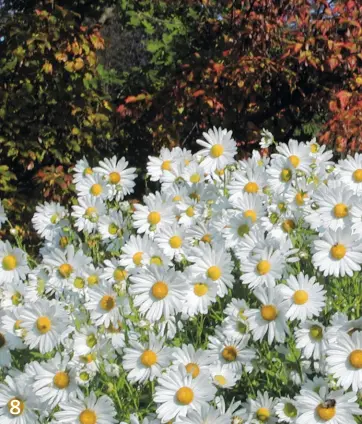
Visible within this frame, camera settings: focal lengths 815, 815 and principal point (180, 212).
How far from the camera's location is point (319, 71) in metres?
4.88

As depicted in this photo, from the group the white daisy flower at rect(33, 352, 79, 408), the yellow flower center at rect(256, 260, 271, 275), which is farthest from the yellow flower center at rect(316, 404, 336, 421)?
the white daisy flower at rect(33, 352, 79, 408)

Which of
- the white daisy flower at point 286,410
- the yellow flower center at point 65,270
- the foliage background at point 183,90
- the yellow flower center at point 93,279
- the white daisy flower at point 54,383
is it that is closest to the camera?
the white daisy flower at point 286,410

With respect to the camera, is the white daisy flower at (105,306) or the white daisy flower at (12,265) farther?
the white daisy flower at (12,265)

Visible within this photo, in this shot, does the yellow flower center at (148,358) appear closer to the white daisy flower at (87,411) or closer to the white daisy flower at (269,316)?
the white daisy flower at (87,411)

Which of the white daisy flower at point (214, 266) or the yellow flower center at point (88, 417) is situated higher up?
the white daisy flower at point (214, 266)

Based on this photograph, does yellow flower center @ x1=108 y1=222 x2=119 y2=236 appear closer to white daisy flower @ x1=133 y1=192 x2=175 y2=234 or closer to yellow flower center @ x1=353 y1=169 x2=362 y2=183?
white daisy flower @ x1=133 y1=192 x2=175 y2=234

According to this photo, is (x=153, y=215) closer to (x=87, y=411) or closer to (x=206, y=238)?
(x=206, y=238)

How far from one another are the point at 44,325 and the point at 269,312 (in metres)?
0.57

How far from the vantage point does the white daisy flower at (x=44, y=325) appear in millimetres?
2047

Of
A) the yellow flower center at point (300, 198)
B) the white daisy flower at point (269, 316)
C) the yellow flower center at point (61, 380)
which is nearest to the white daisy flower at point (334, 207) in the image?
the yellow flower center at point (300, 198)

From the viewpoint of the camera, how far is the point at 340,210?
2.28 metres

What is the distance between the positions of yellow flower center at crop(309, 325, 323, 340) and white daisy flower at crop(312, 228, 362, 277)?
0.22 metres

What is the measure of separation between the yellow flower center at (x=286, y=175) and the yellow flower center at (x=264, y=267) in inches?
23.7

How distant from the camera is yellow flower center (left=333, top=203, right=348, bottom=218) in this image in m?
2.28
